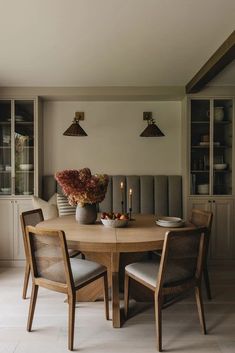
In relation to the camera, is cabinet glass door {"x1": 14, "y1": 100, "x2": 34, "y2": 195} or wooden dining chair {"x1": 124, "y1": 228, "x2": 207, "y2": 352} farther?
cabinet glass door {"x1": 14, "y1": 100, "x2": 34, "y2": 195}

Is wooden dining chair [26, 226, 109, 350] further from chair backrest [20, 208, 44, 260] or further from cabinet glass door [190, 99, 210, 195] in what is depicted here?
cabinet glass door [190, 99, 210, 195]

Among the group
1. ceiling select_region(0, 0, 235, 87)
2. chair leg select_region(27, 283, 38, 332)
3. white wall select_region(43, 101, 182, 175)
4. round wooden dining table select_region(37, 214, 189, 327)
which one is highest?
ceiling select_region(0, 0, 235, 87)

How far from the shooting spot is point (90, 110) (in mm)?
4105

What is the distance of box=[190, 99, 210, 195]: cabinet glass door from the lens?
3819mm

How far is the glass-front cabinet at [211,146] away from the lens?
3.80m

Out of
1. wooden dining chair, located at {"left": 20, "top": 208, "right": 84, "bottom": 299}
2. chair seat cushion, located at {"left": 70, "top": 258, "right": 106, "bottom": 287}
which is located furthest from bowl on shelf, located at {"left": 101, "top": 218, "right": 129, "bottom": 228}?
wooden dining chair, located at {"left": 20, "top": 208, "right": 84, "bottom": 299}

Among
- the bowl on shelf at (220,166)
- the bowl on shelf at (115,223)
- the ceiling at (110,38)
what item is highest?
the ceiling at (110,38)

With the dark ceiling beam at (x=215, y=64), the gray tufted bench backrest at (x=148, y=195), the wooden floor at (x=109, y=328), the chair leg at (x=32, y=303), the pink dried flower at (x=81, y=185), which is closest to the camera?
the wooden floor at (x=109, y=328)

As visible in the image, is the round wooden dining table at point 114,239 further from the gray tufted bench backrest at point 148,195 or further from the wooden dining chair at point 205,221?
the gray tufted bench backrest at point 148,195

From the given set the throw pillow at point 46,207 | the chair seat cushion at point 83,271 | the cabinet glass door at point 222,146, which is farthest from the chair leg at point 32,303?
the cabinet glass door at point 222,146

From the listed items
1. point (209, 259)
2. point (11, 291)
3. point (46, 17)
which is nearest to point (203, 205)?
point (209, 259)

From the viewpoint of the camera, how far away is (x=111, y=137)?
13.5 feet

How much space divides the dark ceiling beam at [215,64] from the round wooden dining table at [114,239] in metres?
1.54

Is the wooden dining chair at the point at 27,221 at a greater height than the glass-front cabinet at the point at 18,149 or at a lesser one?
lesser
